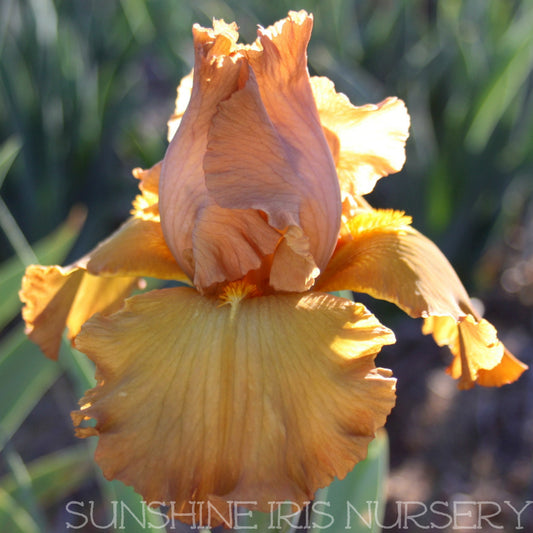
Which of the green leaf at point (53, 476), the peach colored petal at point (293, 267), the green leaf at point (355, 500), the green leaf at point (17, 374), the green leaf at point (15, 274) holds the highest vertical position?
the peach colored petal at point (293, 267)

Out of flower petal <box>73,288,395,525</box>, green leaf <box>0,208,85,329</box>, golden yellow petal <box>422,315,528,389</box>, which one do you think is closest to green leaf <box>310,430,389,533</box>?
golden yellow petal <box>422,315,528,389</box>

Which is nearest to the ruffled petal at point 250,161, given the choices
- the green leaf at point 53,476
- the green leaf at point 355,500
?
the green leaf at point 355,500

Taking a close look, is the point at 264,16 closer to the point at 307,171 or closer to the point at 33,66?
the point at 33,66

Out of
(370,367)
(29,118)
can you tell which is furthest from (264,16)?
(370,367)

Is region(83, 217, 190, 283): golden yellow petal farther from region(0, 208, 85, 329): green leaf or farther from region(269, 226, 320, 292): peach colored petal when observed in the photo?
region(0, 208, 85, 329): green leaf

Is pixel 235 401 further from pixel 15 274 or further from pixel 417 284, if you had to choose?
pixel 15 274

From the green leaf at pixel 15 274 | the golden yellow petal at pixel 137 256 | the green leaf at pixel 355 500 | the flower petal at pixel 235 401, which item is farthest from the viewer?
the green leaf at pixel 15 274

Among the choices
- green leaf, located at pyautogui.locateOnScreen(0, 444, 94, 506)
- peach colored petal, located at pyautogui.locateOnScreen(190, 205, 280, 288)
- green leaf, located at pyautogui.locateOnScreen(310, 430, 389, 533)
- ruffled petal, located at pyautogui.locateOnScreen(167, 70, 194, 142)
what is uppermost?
ruffled petal, located at pyautogui.locateOnScreen(167, 70, 194, 142)

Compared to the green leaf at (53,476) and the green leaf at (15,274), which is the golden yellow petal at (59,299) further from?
the green leaf at (53,476)

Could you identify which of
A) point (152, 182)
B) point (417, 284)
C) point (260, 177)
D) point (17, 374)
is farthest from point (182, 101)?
point (17, 374)
